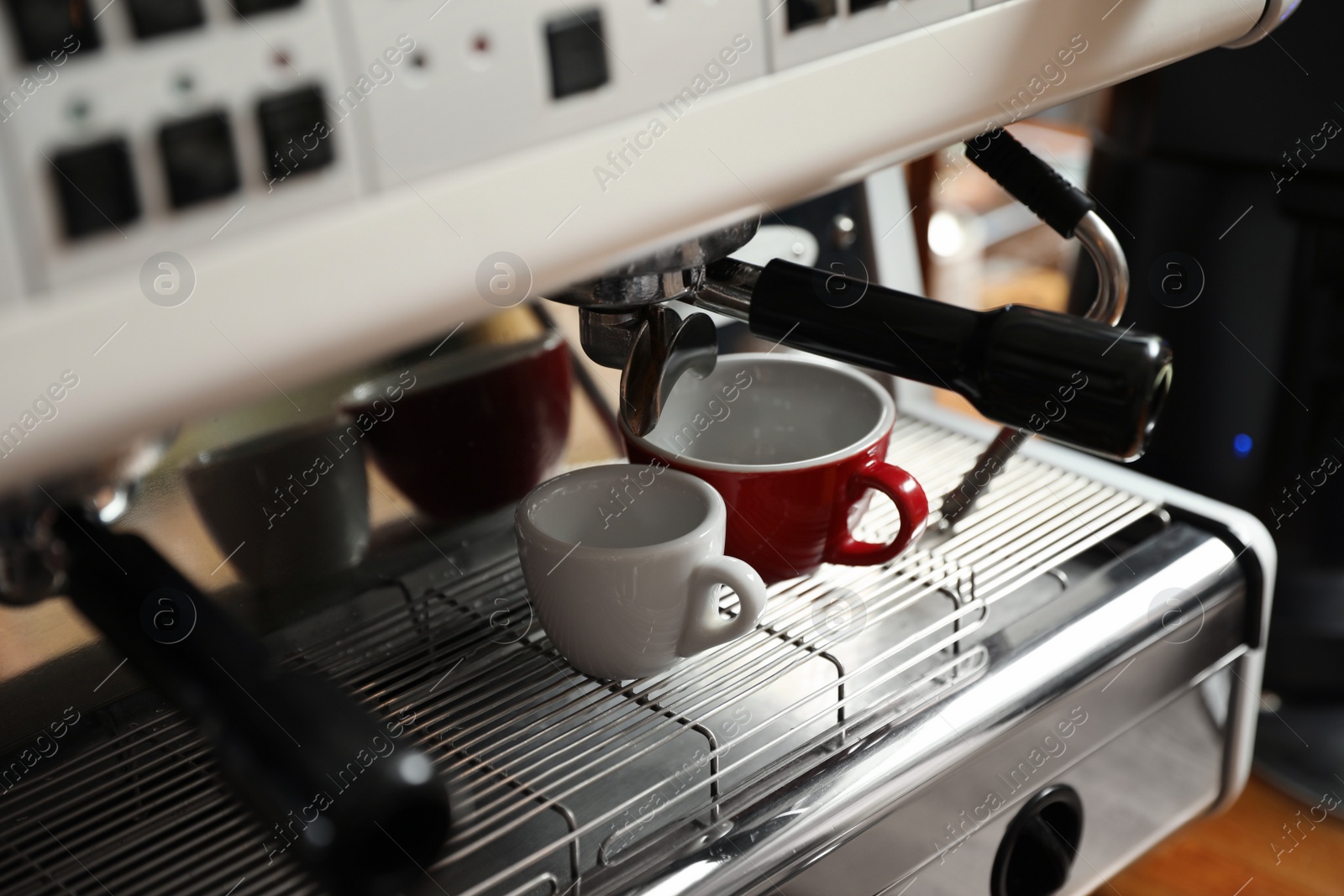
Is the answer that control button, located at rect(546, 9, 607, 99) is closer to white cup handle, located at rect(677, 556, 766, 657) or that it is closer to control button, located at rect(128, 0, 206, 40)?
control button, located at rect(128, 0, 206, 40)

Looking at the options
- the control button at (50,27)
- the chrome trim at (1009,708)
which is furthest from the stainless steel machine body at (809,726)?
the control button at (50,27)

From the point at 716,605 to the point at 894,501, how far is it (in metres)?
0.08

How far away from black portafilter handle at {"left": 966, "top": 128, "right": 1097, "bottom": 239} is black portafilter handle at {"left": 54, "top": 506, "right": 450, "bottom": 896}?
0.89 ft

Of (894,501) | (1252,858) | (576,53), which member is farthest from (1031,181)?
(1252,858)

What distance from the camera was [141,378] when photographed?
0.19 metres

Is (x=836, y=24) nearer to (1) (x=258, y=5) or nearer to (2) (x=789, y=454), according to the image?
(1) (x=258, y=5)

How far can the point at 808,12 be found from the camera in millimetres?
254

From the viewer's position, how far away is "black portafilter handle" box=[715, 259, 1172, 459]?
297mm

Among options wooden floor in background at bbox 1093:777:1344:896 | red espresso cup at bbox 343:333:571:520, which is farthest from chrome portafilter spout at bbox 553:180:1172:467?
wooden floor in background at bbox 1093:777:1344:896

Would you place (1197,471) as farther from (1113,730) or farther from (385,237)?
(385,237)

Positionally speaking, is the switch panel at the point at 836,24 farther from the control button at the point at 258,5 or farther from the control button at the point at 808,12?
the control button at the point at 258,5

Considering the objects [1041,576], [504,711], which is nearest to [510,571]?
[504,711]

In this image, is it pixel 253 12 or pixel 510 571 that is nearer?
pixel 253 12

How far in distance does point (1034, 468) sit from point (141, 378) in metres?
0.41
